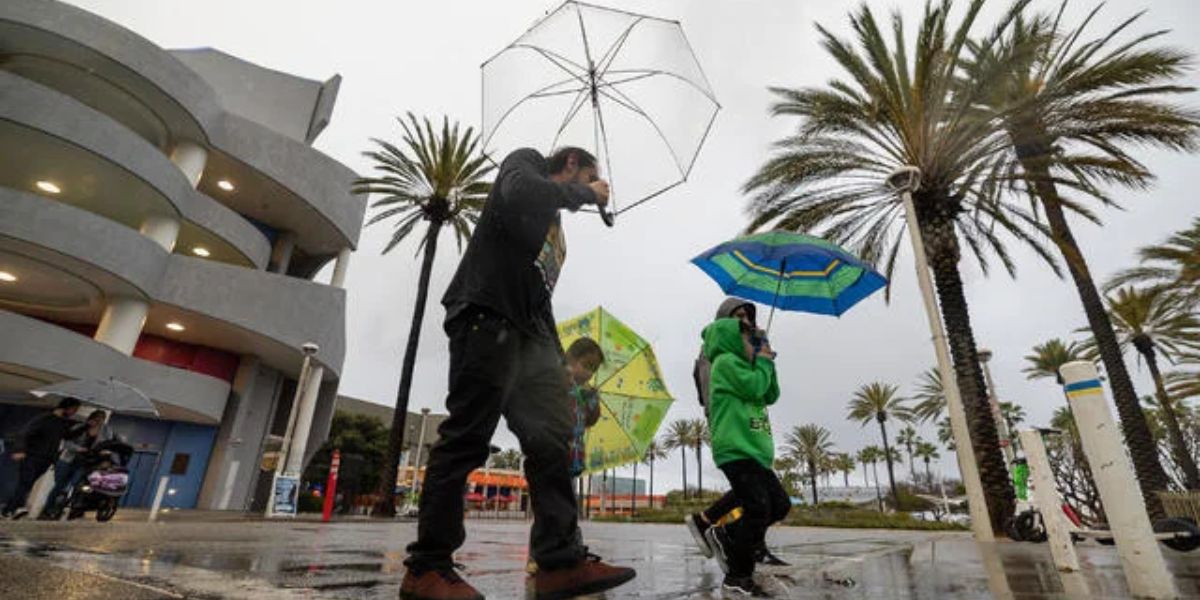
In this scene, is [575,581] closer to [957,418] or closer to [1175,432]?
[957,418]

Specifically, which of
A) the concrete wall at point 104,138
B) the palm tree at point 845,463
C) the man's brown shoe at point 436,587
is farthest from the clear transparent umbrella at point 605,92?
the palm tree at point 845,463

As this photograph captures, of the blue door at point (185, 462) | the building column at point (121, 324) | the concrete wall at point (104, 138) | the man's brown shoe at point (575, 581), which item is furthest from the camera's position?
the blue door at point (185, 462)

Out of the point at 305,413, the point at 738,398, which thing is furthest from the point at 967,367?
the point at 305,413

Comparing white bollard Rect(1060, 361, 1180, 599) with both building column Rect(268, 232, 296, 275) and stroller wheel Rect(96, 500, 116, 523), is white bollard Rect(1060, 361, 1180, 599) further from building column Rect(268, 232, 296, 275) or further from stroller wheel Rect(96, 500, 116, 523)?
building column Rect(268, 232, 296, 275)

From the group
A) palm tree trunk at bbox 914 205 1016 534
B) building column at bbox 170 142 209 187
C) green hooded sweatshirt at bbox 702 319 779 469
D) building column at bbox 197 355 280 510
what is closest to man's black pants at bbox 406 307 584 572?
green hooded sweatshirt at bbox 702 319 779 469

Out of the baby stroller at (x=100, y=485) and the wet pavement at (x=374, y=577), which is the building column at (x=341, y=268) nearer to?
the baby stroller at (x=100, y=485)

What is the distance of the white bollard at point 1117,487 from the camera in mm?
2291

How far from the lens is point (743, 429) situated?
3000 millimetres

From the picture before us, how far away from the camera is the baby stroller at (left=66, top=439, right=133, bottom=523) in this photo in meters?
9.14

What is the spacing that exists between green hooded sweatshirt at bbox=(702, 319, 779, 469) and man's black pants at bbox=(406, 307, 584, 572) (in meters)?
1.06

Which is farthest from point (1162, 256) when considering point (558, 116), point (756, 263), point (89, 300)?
point (89, 300)

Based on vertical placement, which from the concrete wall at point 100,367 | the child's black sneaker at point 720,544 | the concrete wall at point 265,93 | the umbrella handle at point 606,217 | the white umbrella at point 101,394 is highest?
the concrete wall at point 265,93

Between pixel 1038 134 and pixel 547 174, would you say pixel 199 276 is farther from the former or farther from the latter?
pixel 1038 134

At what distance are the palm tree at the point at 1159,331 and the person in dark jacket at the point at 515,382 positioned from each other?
87.4 feet
